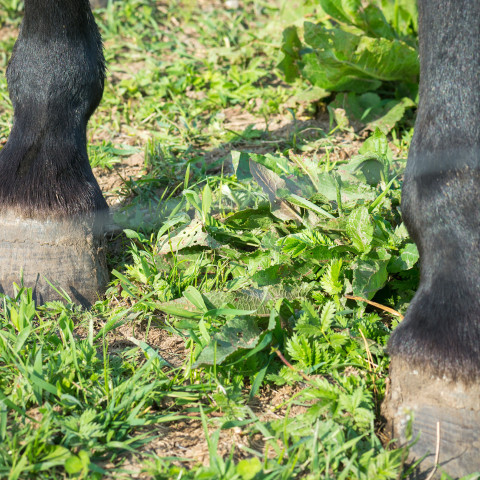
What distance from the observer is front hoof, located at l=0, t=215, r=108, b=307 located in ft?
6.85

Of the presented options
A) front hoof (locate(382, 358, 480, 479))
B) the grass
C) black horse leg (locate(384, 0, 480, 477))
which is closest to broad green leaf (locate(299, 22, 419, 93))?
the grass

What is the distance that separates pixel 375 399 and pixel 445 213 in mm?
599

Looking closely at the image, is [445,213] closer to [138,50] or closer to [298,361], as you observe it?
[298,361]

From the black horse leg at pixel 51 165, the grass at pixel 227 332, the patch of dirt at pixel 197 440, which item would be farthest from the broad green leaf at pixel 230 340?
the black horse leg at pixel 51 165

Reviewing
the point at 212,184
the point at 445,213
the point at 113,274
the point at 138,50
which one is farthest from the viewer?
the point at 138,50

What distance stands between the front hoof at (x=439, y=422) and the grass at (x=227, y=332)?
7 centimetres

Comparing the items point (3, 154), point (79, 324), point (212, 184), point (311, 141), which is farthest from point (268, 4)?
point (79, 324)

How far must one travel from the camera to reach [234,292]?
6.84 ft

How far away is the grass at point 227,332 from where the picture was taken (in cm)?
157

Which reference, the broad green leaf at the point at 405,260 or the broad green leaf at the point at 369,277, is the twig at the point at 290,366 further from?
the broad green leaf at the point at 405,260

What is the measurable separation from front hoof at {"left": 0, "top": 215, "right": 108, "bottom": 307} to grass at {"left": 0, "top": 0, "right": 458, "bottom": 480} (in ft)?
0.26

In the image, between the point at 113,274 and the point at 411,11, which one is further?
the point at 411,11

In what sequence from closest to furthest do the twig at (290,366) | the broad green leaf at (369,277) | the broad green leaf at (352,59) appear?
1. the twig at (290,366)
2. the broad green leaf at (369,277)
3. the broad green leaf at (352,59)

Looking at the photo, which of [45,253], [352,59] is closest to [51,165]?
[45,253]
